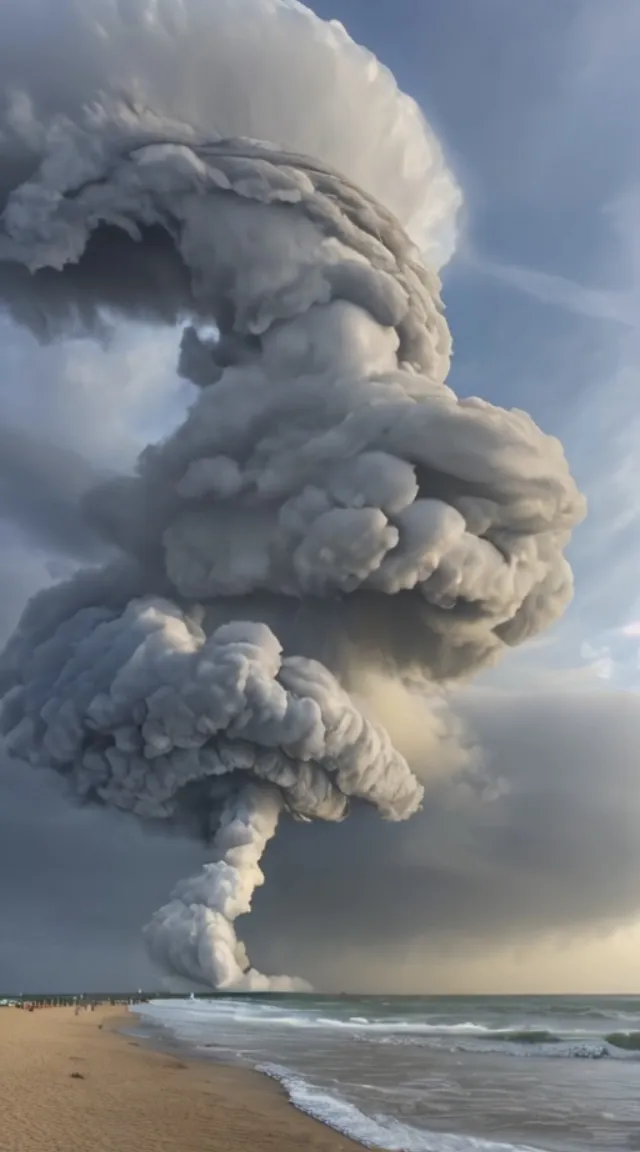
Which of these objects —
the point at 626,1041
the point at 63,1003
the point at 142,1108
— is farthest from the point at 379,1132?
the point at 63,1003

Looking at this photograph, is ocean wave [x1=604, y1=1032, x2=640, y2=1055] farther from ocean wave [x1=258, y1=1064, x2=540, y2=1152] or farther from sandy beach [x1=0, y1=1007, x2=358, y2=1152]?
ocean wave [x1=258, y1=1064, x2=540, y2=1152]

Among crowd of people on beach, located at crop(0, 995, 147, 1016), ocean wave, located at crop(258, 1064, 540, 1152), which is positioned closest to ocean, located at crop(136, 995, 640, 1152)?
ocean wave, located at crop(258, 1064, 540, 1152)

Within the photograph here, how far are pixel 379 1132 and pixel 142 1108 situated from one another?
4.80m

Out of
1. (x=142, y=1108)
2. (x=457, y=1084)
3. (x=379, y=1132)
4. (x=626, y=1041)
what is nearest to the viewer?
(x=379, y=1132)

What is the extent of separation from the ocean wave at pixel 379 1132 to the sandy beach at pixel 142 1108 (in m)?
0.38

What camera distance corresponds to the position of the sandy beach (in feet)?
48.1

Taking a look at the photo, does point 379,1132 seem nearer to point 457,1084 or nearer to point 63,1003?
point 457,1084

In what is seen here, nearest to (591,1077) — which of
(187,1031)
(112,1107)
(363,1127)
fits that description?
(363,1127)

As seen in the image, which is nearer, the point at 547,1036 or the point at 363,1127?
the point at 363,1127

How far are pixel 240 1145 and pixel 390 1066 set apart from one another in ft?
53.6

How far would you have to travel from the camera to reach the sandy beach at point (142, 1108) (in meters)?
14.6

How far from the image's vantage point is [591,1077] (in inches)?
1105

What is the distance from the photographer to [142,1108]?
18.3 metres

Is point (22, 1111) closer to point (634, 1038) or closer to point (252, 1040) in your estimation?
point (252, 1040)
